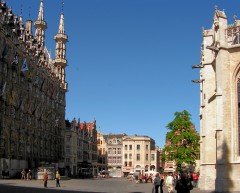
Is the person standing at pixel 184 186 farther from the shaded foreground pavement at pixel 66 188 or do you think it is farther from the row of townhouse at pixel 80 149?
the row of townhouse at pixel 80 149

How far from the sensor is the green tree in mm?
58125

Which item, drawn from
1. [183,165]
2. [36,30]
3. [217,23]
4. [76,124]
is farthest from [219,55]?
[76,124]

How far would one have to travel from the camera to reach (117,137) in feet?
497

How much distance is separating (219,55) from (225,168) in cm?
745

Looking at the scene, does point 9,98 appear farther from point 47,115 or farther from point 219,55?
point 219,55

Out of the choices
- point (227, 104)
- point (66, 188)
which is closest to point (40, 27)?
point (66, 188)

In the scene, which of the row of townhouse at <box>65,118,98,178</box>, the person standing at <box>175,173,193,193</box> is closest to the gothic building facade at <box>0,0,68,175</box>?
the row of townhouse at <box>65,118,98,178</box>

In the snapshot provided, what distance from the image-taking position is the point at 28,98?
2685 inches

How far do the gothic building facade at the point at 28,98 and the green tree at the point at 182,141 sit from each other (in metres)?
A: 20.2

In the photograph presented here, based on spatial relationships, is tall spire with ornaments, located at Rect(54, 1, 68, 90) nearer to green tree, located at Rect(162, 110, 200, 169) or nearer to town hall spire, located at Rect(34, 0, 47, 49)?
town hall spire, located at Rect(34, 0, 47, 49)

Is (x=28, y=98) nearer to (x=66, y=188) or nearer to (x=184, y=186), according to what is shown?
(x=66, y=188)

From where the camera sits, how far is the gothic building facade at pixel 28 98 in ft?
191

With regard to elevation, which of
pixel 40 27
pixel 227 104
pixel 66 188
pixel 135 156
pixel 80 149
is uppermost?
pixel 40 27

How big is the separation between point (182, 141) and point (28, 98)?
23.7 metres
